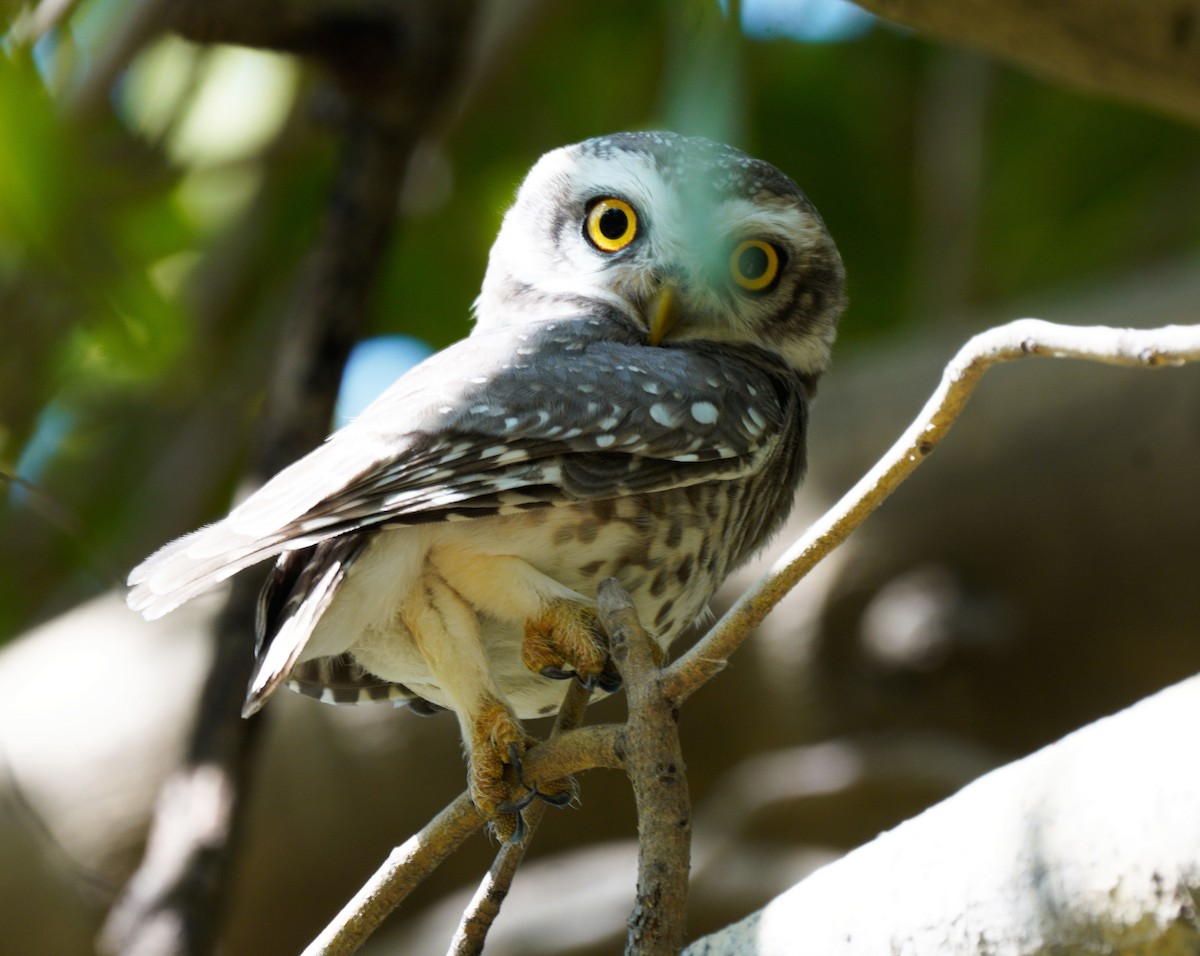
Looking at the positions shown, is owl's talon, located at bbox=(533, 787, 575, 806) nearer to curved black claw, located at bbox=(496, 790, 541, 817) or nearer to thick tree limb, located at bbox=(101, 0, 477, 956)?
curved black claw, located at bbox=(496, 790, 541, 817)

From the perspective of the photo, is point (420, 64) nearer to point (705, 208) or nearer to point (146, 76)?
point (146, 76)

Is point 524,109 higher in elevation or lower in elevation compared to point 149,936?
higher

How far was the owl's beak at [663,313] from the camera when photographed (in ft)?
10.6

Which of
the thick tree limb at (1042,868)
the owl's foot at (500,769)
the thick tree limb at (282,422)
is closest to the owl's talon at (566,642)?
the owl's foot at (500,769)

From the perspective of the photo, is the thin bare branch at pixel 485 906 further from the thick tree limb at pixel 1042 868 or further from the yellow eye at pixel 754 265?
the yellow eye at pixel 754 265

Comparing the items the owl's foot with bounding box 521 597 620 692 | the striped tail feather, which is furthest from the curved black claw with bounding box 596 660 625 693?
the striped tail feather

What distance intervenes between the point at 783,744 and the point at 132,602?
10.6 feet

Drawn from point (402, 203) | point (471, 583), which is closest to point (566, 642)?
point (471, 583)

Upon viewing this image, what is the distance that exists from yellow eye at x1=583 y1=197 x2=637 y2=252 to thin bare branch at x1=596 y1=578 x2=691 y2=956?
4.99 feet

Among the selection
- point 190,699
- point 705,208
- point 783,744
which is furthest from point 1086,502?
point 190,699

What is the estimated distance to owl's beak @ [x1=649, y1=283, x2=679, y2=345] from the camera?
323cm

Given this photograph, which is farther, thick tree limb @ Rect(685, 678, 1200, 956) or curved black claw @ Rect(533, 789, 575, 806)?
curved black claw @ Rect(533, 789, 575, 806)

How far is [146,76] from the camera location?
5.75 metres

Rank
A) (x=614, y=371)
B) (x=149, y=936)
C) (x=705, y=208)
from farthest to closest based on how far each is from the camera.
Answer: (x=149, y=936), (x=705, y=208), (x=614, y=371)
